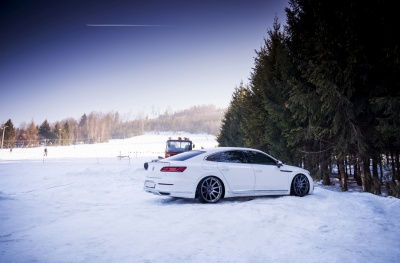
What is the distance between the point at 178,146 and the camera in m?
18.2

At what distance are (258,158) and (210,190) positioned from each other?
202 centimetres

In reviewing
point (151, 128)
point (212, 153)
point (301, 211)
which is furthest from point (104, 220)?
point (151, 128)

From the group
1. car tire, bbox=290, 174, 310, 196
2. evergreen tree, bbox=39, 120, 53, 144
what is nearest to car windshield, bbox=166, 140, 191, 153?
car tire, bbox=290, 174, 310, 196

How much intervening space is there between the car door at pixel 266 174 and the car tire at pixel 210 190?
1203 mm

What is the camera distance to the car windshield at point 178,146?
1772cm

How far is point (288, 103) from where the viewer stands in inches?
485

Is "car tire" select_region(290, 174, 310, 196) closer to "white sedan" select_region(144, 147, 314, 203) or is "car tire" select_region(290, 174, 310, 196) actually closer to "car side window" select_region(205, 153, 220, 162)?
"white sedan" select_region(144, 147, 314, 203)

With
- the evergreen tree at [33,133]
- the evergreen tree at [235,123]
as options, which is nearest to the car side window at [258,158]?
the evergreen tree at [235,123]

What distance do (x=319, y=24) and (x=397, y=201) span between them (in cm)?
746

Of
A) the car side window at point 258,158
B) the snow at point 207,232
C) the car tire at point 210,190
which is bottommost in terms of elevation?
the snow at point 207,232

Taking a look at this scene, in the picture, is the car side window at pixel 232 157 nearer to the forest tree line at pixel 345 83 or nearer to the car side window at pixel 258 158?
the car side window at pixel 258 158

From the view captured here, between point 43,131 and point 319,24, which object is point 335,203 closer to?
point 319,24

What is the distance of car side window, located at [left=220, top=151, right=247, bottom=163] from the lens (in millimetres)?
7632

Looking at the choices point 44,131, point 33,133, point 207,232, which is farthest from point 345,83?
point 33,133
